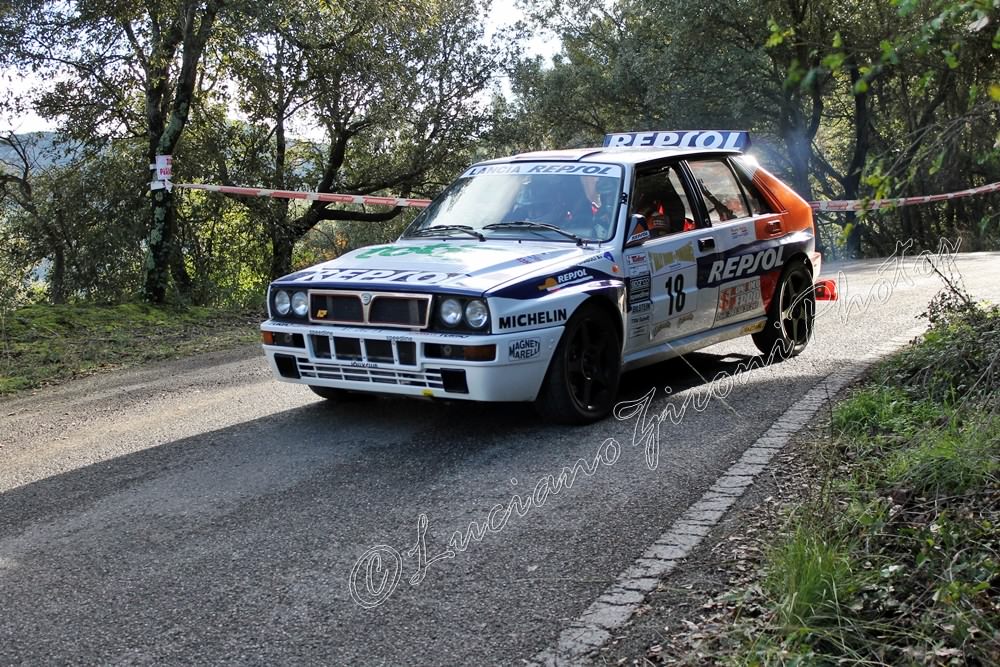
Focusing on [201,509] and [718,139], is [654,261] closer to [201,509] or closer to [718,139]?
[718,139]

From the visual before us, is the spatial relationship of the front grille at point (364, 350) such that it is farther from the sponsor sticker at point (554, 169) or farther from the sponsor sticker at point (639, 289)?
the sponsor sticker at point (554, 169)

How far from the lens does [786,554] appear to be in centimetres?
389

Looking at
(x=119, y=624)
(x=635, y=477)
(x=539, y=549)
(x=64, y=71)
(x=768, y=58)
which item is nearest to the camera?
(x=119, y=624)

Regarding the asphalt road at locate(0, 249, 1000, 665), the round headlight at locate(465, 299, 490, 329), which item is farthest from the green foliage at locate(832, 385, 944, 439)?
the round headlight at locate(465, 299, 490, 329)

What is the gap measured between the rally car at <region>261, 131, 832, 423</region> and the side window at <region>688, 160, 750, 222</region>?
0.02 metres

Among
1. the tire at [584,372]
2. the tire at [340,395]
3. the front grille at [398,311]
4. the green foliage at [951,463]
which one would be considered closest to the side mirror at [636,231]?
the tire at [584,372]

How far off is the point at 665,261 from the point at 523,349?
5.64ft

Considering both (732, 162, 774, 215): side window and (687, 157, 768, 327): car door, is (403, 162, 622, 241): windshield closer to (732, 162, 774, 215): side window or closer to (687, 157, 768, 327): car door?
(687, 157, 768, 327): car door

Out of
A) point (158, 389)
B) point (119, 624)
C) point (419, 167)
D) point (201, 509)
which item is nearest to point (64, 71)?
point (419, 167)

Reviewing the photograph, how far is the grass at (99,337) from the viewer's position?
1010cm

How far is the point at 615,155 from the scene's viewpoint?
7.80 m

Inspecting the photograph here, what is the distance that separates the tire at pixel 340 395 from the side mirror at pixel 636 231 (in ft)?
6.86

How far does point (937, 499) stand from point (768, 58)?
25.9m

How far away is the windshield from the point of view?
7.18 m
